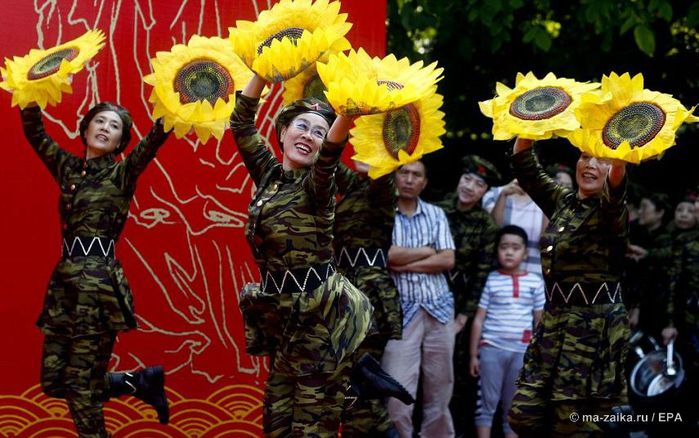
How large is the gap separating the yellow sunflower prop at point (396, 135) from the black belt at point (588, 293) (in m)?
0.94

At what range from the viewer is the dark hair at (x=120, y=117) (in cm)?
612

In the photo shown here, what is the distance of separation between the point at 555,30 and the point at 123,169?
484 cm

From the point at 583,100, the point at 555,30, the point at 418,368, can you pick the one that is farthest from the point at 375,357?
the point at 555,30

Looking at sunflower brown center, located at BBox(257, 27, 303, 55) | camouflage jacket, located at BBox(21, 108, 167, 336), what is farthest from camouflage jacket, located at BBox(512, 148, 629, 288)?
camouflage jacket, located at BBox(21, 108, 167, 336)

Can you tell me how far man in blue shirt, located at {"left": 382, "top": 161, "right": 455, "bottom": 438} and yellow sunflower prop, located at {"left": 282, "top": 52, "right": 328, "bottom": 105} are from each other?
1.61m

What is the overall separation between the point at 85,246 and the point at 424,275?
212 centimetres

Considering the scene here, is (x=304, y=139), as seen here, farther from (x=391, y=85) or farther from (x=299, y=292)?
(x=299, y=292)

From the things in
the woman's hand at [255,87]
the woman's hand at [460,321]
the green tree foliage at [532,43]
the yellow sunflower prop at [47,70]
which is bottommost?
the woman's hand at [460,321]

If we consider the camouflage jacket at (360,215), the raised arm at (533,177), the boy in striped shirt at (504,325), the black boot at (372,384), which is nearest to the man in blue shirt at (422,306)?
the boy in striped shirt at (504,325)

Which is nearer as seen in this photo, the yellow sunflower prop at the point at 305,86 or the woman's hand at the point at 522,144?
the yellow sunflower prop at the point at 305,86

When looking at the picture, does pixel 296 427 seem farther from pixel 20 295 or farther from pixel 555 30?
pixel 555 30

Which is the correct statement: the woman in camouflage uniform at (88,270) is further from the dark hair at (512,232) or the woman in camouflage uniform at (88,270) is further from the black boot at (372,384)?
the dark hair at (512,232)

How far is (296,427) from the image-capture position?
16.0 feet

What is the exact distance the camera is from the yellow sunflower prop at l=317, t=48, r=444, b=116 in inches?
168
